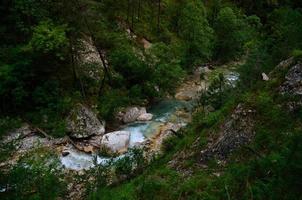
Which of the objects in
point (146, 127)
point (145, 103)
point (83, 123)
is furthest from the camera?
point (145, 103)

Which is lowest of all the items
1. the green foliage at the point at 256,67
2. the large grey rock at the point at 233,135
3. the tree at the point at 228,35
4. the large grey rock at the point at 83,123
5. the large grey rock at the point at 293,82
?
the large grey rock at the point at 83,123

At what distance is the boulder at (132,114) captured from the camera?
29.3 m

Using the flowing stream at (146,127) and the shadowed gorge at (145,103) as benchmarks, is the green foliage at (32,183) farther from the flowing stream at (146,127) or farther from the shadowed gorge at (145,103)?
the flowing stream at (146,127)

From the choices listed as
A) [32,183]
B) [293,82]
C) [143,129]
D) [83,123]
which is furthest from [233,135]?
[83,123]

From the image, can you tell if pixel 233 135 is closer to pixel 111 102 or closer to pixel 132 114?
pixel 132 114

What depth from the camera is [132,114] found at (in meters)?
29.6

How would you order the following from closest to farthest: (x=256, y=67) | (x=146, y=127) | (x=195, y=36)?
(x=256, y=67) → (x=146, y=127) → (x=195, y=36)

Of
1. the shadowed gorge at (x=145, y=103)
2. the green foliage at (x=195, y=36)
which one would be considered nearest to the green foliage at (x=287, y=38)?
the shadowed gorge at (x=145, y=103)

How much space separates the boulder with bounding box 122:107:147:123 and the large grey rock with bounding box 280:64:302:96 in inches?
586

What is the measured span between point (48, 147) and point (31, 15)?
9639mm

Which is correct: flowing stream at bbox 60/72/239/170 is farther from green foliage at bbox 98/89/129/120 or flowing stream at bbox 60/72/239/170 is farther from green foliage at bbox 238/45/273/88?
green foliage at bbox 238/45/273/88

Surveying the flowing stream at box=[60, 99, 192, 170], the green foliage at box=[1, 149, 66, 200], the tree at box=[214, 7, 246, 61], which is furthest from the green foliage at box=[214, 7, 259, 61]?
the green foliage at box=[1, 149, 66, 200]

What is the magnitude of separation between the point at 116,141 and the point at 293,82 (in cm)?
1261

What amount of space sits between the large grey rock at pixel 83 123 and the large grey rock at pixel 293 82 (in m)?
14.2
